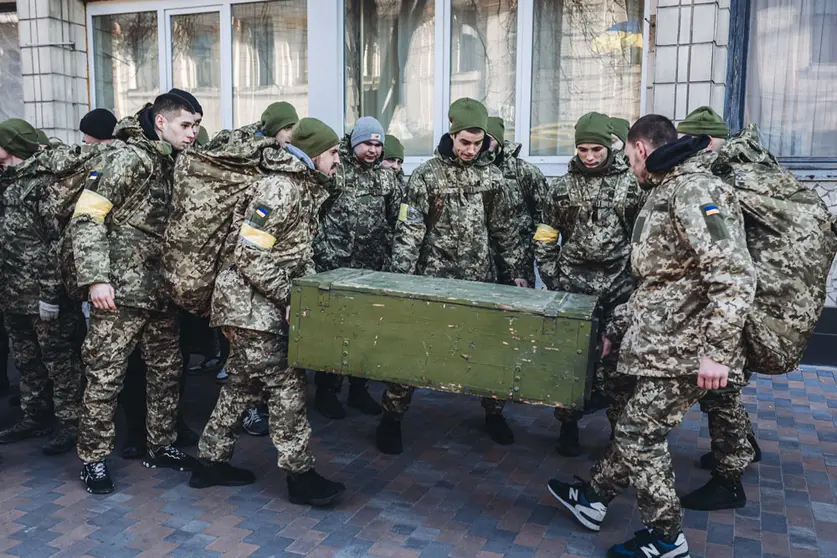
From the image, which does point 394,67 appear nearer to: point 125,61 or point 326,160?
point 125,61

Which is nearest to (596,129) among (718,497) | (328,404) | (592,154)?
(592,154)

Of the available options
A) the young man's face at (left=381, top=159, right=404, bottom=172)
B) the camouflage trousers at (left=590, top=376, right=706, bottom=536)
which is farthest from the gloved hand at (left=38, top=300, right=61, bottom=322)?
the camouflage trousers at (left=590, top=376, right=706, bottom=536)

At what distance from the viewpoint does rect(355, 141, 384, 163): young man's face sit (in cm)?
516

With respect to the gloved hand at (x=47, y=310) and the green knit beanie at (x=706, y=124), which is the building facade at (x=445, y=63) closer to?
the green knit beanie at (x=706, y=124)

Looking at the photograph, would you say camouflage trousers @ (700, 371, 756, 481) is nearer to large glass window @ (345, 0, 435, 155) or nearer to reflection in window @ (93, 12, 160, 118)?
large glass window @ (345, 0, 435, 155)

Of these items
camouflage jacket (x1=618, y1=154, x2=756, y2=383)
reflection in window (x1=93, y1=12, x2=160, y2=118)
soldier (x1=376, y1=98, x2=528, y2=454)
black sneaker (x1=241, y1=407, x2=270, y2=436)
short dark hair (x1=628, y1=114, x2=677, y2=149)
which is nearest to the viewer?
camouflage jacket (x1=618, y1=154, x2=756, y2=383)

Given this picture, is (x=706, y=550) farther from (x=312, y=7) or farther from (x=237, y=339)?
(x=312, y=7)

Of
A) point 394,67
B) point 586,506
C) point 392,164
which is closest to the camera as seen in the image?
point 586,506

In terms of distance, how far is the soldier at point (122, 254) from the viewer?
3760 millimetres

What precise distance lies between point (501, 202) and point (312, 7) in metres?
3.83

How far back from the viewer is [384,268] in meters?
5.39

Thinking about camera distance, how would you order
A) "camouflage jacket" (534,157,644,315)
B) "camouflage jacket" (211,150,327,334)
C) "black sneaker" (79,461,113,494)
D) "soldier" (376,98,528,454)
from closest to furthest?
"camouflage jacket" (211,150,327,334) → "black sneaker" (79,461,113,494) → "camouflage jacket" (534,157,644,315) → "soldier" (376,98,528,454)

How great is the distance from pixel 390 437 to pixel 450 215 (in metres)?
1.36

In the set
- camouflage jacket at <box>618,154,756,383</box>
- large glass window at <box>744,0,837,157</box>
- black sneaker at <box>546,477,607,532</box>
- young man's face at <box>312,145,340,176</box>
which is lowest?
black sneaker at <box>546,477,607,532</box>
